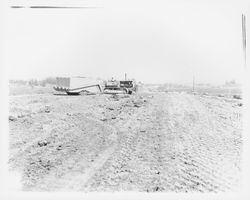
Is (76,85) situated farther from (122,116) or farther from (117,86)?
(122,116)

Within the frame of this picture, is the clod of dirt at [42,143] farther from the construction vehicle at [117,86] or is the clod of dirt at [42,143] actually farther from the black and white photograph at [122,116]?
the construction vehicle at [117,86]

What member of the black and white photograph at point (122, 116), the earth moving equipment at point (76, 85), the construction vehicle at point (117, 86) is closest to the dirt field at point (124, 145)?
the black and white photograph at point (122, 116)

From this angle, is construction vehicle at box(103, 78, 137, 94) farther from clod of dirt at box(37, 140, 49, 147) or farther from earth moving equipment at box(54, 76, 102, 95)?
clod of dirt at box(37, 140, 49, 147)

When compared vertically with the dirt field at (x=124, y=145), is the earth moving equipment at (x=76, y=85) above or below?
above

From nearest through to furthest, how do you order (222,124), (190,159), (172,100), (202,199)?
(202,199)
(190,159)
(222,124)
(172,100)

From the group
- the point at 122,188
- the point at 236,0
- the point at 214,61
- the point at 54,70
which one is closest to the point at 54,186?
the point at 122,188

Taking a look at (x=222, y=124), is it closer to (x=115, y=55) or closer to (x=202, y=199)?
(x=202, y=199)

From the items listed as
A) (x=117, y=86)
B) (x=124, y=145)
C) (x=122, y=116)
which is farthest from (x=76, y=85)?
(x=124, y=145)
